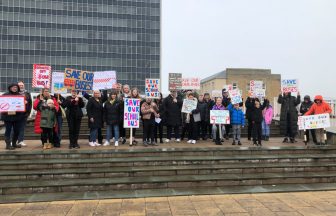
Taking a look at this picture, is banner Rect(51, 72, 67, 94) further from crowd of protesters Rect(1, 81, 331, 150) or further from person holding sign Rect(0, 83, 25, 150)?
person holding sign Rect(0, 83, 25, 150)

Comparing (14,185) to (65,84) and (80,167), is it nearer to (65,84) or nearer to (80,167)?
(80,167)

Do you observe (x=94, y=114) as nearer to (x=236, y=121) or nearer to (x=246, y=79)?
(x=236, y=121)

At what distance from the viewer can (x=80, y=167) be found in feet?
29.6

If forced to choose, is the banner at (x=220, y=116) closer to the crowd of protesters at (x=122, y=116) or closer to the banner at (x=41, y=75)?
the crowd of protesters at (x=122, y=116)

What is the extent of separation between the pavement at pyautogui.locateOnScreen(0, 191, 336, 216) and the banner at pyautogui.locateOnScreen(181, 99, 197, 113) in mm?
5137

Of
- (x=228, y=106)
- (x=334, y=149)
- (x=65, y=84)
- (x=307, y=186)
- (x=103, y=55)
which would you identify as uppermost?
(x=103, y=55)

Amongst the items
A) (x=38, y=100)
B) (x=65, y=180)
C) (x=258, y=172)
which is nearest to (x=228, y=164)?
(x=258, y=172)

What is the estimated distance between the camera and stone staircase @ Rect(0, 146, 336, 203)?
7.99 metres

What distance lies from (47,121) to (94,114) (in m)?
1.50

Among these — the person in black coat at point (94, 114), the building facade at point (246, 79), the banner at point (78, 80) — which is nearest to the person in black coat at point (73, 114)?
the person in black coat at point (94, 114)

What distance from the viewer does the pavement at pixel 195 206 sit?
21.6 ft

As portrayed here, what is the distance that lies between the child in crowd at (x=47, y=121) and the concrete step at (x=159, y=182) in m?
2.45

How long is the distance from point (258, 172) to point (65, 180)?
16.3 feet

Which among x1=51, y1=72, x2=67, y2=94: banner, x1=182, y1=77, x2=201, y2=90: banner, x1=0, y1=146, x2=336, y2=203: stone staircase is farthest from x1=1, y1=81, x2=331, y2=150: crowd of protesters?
x1=182, y1=77, x2=201, y2=90: banner
